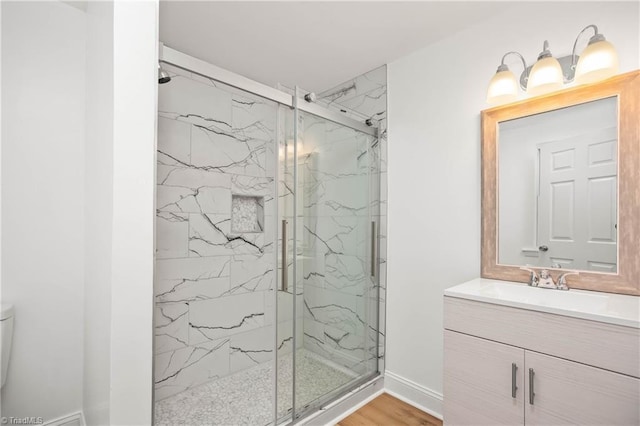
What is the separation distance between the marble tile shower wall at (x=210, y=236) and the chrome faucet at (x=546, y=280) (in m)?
1.70

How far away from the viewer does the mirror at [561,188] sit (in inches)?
55.9

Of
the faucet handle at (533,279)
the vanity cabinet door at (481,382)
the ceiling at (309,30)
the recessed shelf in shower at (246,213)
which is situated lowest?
the vanity cabinet door at (481,382)

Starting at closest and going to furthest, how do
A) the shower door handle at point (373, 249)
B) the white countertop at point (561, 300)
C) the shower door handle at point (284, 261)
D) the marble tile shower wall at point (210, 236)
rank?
the white countertop at point (561, 300)
the shower door handle at point (284, 261)
the marble tile shower wall at point (210, 236)
the shower door handle at point (373, 249)

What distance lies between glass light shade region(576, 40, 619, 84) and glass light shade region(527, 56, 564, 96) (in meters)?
0.08

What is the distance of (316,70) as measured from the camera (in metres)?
2.41

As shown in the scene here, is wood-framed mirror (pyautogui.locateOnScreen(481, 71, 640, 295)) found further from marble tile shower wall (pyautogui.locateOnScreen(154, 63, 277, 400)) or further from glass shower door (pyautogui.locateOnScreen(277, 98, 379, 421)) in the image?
marble tile shower wall (pyautogui.locateOnScreen(154, 63, 277, 400))

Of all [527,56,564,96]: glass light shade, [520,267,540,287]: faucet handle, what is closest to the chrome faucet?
[520,267,540,287]: faucet handle

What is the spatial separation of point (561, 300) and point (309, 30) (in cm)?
198

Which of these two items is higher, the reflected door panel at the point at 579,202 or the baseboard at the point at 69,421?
the reflected door panel at the point at 579,202

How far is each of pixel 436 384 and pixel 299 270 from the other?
3.87ft

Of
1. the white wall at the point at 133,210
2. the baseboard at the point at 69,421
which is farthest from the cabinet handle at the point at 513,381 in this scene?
the baseboard at the point at 69,421

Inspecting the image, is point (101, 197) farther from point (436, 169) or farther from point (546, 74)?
point (546, 74)

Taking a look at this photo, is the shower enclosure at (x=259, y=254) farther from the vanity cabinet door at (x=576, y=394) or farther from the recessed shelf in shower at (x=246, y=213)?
the vanity cabinet door at (x=576, y=394)

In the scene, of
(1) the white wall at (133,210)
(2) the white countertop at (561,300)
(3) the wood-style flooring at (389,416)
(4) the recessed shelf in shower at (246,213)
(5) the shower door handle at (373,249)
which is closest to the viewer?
(1) the white wall at (133,210)
